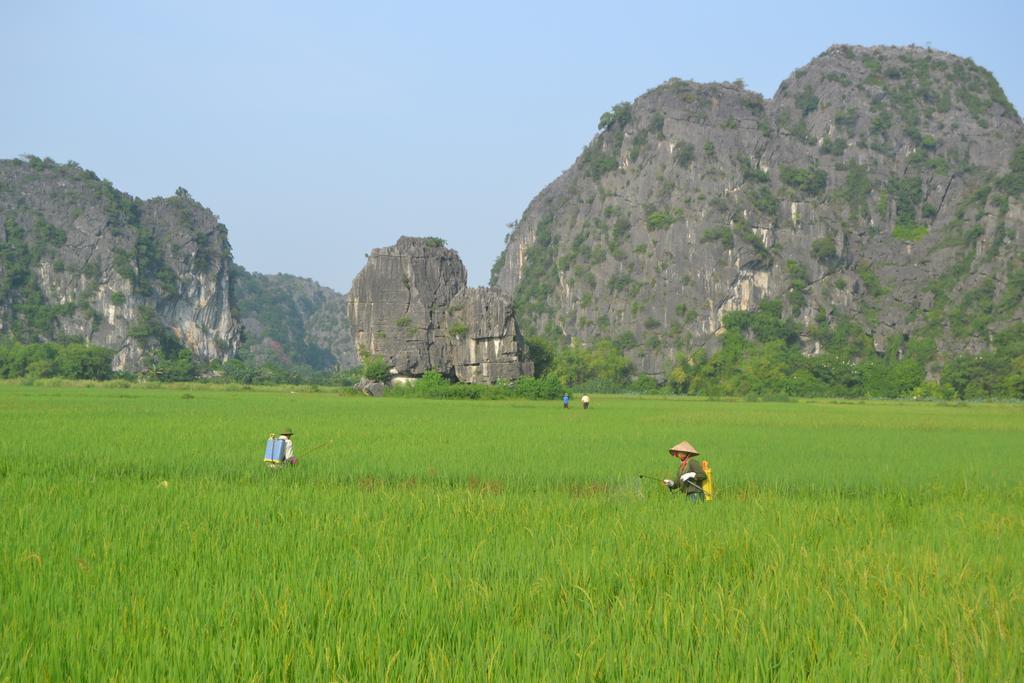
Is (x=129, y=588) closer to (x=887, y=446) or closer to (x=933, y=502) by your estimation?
(x=933, y=502)

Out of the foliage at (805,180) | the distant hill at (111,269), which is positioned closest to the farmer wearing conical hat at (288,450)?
the distant hill at (111,269)

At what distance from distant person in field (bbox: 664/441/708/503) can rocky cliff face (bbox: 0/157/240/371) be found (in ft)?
303

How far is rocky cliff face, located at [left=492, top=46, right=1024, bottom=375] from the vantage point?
86.9 meters

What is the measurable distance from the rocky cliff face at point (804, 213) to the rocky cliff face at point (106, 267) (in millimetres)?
41708

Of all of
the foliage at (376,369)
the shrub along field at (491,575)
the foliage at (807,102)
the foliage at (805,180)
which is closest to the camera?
the shrub along field at (491,575)

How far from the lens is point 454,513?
6828mm

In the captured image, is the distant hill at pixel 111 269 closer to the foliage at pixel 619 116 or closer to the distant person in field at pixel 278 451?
the foliage at pixel 619 116

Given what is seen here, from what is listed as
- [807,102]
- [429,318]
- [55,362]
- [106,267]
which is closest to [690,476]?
[429,318]

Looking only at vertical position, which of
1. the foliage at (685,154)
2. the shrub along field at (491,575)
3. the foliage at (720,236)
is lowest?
the shrub along field at (491,575)

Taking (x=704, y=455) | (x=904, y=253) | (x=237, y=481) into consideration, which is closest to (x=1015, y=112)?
(x=904, y=253)

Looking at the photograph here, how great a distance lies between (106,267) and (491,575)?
101 m

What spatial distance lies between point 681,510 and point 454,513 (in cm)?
196

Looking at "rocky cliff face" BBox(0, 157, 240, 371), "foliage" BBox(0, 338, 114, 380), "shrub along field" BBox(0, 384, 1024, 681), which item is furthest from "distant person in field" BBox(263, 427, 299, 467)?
→ "rocky cliff face" BBox(0, 157, 240, 371)

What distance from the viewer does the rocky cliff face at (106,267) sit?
91.8 metres
